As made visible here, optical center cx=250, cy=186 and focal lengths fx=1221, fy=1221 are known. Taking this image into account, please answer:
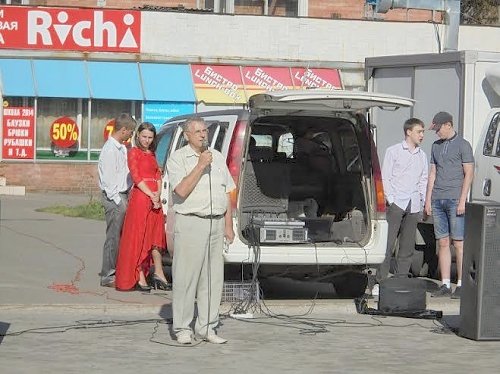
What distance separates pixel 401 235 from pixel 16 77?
19.2 meters

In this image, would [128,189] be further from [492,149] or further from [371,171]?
[492,149]

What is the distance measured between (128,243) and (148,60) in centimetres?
1930

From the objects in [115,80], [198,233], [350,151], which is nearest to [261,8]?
[115,80]

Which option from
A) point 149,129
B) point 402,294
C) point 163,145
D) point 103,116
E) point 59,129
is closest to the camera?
point 402,294

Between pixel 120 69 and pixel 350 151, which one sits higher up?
pixel 120 69

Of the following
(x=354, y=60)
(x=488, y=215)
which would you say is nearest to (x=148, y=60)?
(x=354, y=60)

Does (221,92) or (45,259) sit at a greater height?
(221,92)

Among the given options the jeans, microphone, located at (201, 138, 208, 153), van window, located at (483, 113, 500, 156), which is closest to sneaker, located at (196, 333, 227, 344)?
microphone, located at (201, 138, 208, 153)

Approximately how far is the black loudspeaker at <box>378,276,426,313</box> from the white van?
0.54 meters

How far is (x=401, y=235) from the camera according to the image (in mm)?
13492

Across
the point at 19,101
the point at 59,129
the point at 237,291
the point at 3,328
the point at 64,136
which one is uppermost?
the point at 19,101

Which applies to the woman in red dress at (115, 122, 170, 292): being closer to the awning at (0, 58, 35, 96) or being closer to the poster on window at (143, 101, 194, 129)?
the awning at (0, 58, 35, 96)

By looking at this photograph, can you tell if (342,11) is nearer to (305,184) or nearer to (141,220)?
(305,184)

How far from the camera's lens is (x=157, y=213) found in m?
13.1
